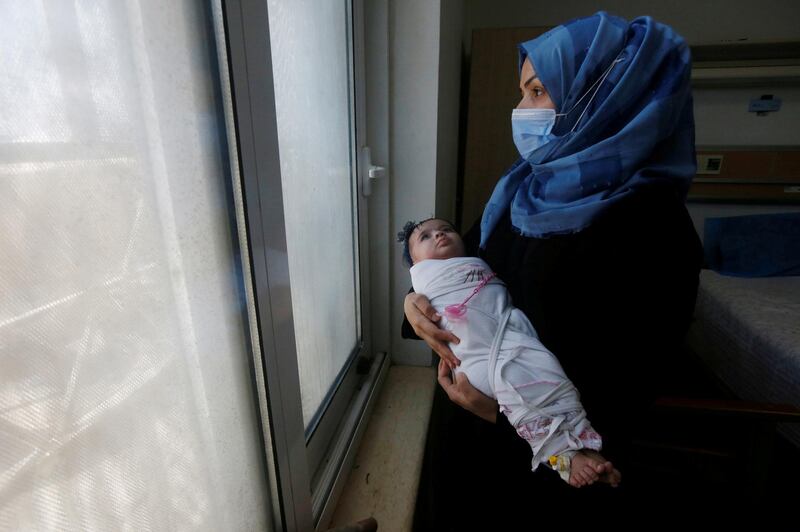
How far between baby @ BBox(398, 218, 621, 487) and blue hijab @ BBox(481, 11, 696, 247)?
21cm

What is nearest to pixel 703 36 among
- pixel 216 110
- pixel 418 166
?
pixel 418 166

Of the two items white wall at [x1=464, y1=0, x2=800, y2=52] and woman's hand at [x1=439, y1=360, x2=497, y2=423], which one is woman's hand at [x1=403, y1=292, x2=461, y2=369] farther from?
white wall at [x1=464, y1=0, x2=800, y2=52]

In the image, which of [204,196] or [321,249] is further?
[321,249]

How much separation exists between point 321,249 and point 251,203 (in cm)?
49

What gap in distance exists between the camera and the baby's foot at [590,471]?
694 millimetres

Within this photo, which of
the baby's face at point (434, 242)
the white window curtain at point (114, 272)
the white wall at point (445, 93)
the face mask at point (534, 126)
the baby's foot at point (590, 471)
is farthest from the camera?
the white wall at point (445, 93)

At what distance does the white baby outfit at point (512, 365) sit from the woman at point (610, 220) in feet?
0.16

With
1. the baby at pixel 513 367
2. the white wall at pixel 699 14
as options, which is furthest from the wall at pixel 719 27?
the baby at pixel 513 367

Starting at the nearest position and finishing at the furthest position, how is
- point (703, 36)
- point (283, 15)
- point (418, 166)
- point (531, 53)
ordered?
point (283, 15)
point (531, 53)
point (418, 166)
point (703, 36)

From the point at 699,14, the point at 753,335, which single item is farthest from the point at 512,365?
the point at 699,14

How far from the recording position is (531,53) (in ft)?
2.91

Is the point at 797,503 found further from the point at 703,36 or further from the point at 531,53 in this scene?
the point at 703,36

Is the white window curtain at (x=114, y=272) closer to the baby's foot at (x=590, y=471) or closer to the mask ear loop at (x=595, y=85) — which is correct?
the baby's foot at (x=590, y=471)

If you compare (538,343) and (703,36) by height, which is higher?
(703,36)
